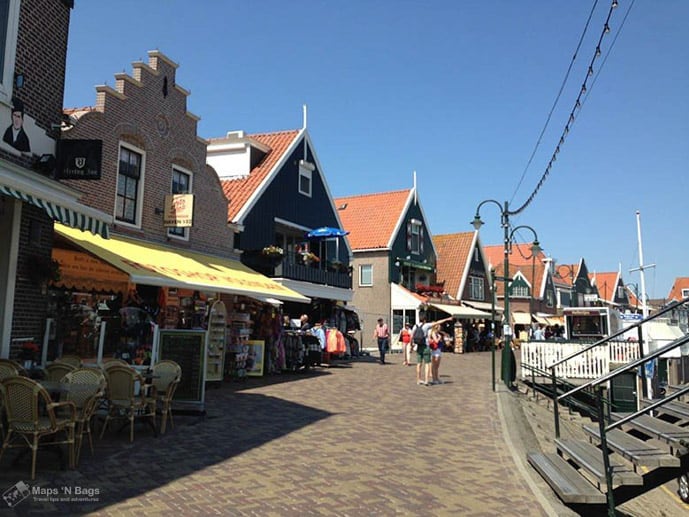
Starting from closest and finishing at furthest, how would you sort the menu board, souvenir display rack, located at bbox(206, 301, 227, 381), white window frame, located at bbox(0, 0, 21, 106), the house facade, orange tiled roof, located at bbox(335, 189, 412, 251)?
1. white window frame, located at bbox(0, 0, 21, 106)
2. the menu board
3. souvenir display rack, located at bbox(206, 301, 227, 381)
4. the house facade
5. orange tiled roof, located at bbox(335, 189, 412, 251)

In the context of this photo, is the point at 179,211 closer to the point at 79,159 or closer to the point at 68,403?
the point at 79,159

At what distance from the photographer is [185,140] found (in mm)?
16031

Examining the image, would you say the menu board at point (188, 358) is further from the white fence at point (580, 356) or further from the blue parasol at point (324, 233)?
the blue parasol at point (324, 233)

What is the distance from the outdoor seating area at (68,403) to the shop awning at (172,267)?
9.93 feet

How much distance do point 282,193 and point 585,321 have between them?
1688 centimetres

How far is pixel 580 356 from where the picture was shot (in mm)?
16938

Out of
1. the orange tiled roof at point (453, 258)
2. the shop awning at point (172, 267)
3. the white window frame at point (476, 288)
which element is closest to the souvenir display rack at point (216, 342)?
the shop awning at point (172, 267)

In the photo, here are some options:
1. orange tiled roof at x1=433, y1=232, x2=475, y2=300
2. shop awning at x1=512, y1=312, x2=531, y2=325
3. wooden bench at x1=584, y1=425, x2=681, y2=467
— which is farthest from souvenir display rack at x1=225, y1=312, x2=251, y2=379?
shop awning at x1=512, y1=312, x2=531, y2=325

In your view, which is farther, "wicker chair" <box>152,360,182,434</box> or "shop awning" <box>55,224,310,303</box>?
"shop awning" <box>55,224,310,303</box>

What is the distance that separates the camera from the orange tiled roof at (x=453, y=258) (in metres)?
39.9

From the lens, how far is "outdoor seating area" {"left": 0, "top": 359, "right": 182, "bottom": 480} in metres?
5.59

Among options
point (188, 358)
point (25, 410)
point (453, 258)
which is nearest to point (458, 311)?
point (453, 258)

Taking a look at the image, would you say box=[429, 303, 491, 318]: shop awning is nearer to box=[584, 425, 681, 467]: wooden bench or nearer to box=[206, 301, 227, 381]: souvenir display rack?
box=[206, 301, 227, 381]: souvenir display rack

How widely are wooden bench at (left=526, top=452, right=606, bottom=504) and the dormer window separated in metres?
18.7
